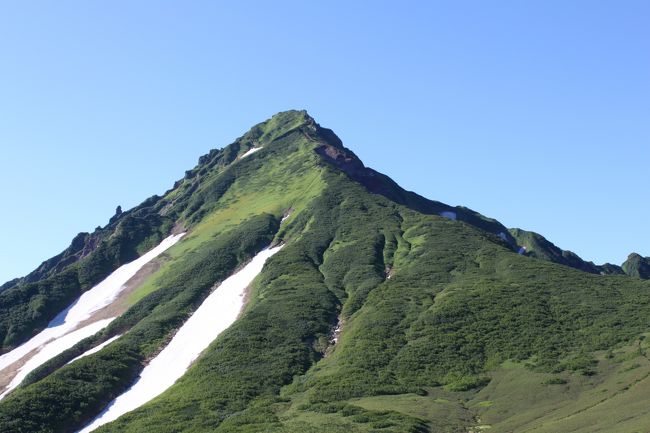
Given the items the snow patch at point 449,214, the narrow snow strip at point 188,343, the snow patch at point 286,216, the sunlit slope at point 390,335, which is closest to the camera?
the sunlit slope at point 390,335

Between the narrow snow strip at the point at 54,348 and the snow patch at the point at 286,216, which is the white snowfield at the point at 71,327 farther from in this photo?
the snow patch at the point at 286,216

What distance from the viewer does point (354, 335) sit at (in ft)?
249

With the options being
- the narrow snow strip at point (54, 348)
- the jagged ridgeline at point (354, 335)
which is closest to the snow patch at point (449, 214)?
the jagged ridgeline at point (354, 335)

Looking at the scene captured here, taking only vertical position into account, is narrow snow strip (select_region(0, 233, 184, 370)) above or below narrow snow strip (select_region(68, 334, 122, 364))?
above

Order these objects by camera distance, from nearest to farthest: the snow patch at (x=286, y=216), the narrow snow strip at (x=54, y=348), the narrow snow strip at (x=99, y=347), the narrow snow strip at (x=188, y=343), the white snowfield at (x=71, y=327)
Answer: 1. the narrow snow strip at (x=188, y=343)
2. the narrow snow strip at (x=54, y=348)
3. the narrow snow strip at (x=99, y=347)
4. the white snowfield at (x=71, y=327)
5. the snow patch at (x=286, y=216)

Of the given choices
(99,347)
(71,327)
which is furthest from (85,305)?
(99,347)

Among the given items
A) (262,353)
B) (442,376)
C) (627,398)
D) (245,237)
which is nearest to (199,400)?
(262,353)

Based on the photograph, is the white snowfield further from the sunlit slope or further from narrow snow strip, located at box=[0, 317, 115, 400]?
the sunlit slope

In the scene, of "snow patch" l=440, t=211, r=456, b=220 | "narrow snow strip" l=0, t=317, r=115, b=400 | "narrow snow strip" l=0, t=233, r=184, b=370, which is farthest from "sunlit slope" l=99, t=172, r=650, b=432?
"snow patch" l=440, t=211, r=456, b=220

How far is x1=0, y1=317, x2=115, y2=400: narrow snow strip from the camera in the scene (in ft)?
296

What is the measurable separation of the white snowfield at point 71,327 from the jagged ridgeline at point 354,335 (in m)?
2.51

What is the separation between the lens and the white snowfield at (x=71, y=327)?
317 ft

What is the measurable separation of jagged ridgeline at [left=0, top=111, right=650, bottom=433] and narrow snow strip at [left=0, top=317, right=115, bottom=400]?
284 cm

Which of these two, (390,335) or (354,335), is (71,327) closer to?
(354,335)
